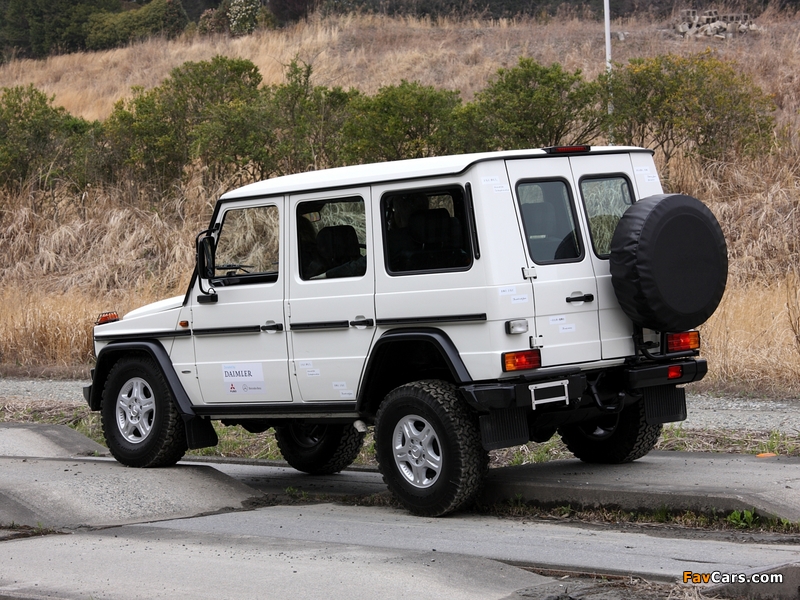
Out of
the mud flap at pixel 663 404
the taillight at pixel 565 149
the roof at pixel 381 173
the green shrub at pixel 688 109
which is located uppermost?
the green shrub at pixel 688 109

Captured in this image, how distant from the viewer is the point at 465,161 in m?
7.51

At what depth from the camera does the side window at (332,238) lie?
8.18m

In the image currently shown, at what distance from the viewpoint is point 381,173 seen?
7945 mm

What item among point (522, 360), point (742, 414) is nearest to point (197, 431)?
point (522, 360)

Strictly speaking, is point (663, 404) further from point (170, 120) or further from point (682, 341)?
point (170, 120)

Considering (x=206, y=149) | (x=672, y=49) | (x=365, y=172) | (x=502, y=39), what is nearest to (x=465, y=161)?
(x=365, y=172)

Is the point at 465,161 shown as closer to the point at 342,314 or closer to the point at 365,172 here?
→ the point at 365,172

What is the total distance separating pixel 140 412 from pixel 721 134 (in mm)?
15601

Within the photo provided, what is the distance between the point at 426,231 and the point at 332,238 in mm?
873

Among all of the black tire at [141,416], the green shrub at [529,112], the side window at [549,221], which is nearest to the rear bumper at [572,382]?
the side window at [549,221]

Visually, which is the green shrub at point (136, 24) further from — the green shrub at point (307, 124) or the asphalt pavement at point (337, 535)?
the asphalt pavement at point (337, 535)

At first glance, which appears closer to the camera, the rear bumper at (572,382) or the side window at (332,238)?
the rear bumper at (572,382)

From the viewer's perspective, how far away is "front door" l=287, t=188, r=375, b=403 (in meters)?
8.06

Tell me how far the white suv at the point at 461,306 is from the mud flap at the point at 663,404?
0.01 metres
